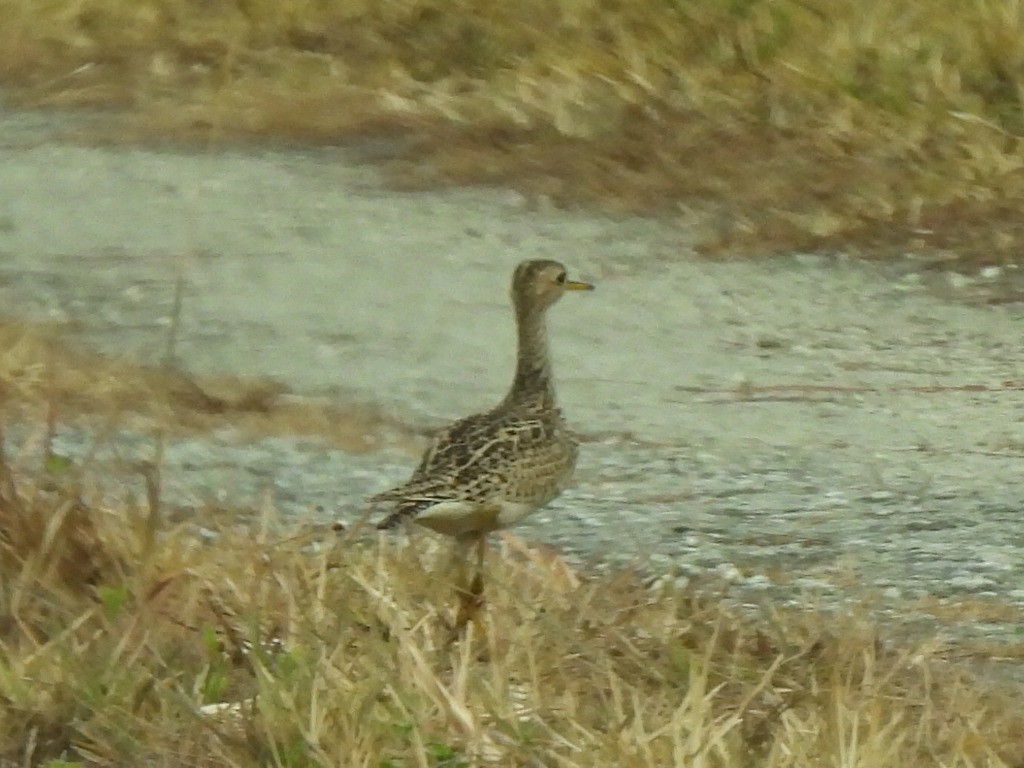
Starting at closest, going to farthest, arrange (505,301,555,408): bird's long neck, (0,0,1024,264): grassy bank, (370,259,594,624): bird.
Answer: (370,259,594,624): bird → (505,301,555,408): bird's long neck → (0,0,1024,264): grassy bank

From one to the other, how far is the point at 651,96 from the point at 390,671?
691 centimetres

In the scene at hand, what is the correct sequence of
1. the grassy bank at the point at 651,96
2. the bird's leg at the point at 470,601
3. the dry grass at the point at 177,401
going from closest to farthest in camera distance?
the bird's leg at the point at 470,601 < the dry grass at the point at 177,401 < the grassy bank at the point at 651,96

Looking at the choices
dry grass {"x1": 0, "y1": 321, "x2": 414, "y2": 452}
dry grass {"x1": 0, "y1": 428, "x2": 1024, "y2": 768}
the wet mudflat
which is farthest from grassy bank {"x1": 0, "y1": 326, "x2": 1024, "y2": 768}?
dry grass {"x1": 0, "y1": 321, "x2": 414, "y2": 452}

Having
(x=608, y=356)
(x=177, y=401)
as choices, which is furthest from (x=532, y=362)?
(x=608, y=356)

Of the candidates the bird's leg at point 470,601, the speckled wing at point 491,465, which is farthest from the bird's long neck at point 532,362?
the bird's leg at point 470,601

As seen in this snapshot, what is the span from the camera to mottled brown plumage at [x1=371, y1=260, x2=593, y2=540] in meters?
4.31

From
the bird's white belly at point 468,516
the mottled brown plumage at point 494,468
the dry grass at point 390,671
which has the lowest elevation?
the dry grass at point 390,671

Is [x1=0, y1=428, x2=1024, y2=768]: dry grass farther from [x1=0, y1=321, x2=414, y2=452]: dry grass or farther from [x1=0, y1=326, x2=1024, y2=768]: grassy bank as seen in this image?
[x1=0, y1=321, x2=414, y2=452]: dry grass

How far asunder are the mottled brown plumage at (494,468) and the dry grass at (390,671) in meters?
0.13

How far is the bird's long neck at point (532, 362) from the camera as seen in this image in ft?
16.6

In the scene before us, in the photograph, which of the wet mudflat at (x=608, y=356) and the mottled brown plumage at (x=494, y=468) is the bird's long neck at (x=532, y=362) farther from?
the wet mudflat at (x=608, y=356)

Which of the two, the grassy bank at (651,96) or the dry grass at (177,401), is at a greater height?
the grassy bank at (651,96)

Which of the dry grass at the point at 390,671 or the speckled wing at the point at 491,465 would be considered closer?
the dry grass at the point at 390,671

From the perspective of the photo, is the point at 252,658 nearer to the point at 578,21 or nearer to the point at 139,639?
the point at 139,639
